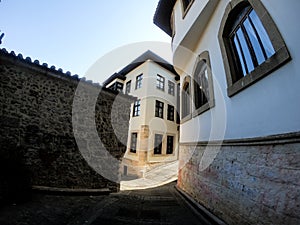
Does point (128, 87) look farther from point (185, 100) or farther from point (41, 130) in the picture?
point (41, 130)

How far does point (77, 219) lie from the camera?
10.8 feet

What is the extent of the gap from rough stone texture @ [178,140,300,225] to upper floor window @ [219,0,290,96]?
1224mm

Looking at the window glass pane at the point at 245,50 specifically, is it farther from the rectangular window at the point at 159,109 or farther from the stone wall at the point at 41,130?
the rectangular window at the point at 159,109

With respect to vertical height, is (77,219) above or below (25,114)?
below

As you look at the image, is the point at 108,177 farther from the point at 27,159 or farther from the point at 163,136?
the point at 163,136

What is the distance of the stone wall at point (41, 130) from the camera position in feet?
14.8

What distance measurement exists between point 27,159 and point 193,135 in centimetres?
549

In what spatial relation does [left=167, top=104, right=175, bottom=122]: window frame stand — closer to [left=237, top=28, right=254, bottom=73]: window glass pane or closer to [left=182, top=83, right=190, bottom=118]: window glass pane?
[left=182, top=83, right=190, bottom=118]: window glass pane

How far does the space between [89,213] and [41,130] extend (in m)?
3.09

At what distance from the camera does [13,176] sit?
4113mm

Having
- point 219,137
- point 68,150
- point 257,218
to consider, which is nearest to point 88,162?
point 68,150

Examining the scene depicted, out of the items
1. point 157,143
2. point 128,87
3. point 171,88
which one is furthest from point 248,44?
point 128,87

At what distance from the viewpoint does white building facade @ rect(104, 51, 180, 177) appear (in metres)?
14.5

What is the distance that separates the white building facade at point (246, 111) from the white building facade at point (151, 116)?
9.00 metres
